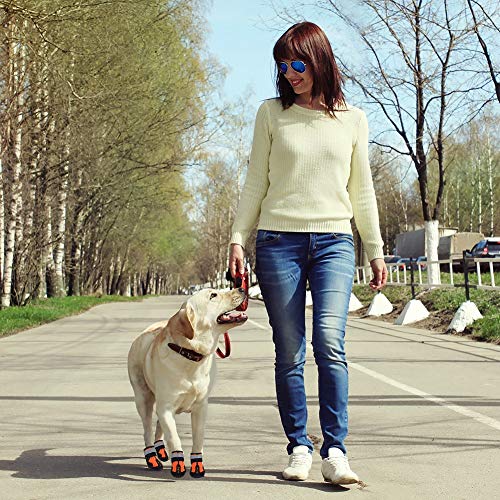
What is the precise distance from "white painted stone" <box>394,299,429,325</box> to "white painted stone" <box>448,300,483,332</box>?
2780mm

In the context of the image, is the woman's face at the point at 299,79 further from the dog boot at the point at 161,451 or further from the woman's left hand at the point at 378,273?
the dog boot at the point at 161,451

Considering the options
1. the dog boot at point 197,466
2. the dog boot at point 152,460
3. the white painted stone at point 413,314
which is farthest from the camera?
the white painted stone at point 413,314

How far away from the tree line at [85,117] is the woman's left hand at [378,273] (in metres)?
9.66

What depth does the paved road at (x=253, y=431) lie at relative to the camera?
460cm

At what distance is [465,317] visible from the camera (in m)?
15.9

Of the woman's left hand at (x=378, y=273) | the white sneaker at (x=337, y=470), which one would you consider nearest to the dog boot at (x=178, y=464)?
the white sneaker at (x=337, y=470)

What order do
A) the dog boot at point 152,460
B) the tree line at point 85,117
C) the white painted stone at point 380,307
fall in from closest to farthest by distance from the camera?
the dog boot at point 152,460, the tree line at point 85,117, the white painted stone at point 380,307

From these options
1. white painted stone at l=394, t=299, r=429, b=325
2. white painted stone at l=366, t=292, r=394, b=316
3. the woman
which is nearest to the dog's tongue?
the woman

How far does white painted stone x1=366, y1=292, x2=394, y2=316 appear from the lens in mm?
22539

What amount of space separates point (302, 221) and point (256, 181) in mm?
366

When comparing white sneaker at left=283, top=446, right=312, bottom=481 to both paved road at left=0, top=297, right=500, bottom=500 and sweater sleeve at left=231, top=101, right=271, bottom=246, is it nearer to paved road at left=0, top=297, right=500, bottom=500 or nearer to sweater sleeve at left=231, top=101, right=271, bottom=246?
paved road at left=0, top=297, right=500, bottom=500

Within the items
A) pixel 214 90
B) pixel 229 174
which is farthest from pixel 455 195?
pixel 214 90

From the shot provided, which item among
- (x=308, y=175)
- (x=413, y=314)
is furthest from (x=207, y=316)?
(x=413, y=314)

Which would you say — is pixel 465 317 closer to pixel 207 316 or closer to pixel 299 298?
pixel 299 298
